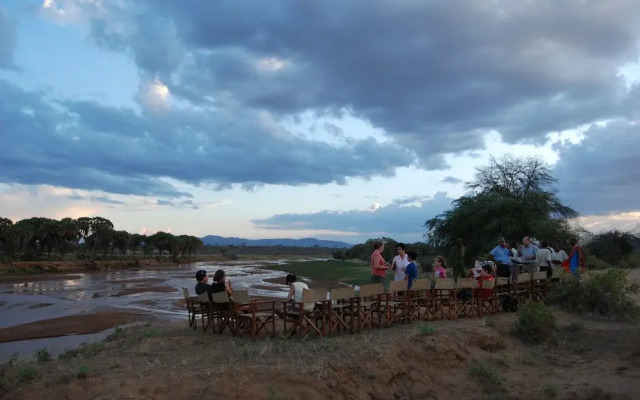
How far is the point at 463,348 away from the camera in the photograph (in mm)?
9539

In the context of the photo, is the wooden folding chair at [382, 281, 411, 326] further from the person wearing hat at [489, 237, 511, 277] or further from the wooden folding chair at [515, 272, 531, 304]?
the wooden folding chair at [515, 272, 531, 304]

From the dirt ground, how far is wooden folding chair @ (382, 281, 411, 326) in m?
0.35

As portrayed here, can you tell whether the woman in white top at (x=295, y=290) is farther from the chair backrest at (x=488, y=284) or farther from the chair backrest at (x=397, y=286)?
the chair backrest at (x=488, y=284)

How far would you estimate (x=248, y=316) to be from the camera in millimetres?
9797

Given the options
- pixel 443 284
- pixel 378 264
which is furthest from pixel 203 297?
pixel 443 284

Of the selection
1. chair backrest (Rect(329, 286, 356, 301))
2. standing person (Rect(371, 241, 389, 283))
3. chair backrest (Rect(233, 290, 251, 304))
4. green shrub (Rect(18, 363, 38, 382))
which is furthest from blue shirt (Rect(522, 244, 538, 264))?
green shrub (Rect(18, 363, 38, 382))

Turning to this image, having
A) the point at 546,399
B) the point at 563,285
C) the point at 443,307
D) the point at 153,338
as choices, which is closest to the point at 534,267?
the point at 563,285

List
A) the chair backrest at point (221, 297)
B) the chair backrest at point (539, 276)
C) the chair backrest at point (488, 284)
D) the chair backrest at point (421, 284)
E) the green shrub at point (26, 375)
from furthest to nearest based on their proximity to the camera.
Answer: the chair backrest at point (539, 276) < the chair backrest at point (488, 284) < the chair backrest at point (421, 284) < the chair backrest at point (221, 297) < the green shrub at point (26, 375)

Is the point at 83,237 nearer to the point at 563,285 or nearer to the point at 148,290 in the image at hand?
the point at 148,290

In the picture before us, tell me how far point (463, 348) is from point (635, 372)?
9.96ft

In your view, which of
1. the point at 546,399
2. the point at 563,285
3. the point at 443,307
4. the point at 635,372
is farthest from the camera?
the point at 563,285

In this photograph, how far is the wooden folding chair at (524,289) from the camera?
1317cm

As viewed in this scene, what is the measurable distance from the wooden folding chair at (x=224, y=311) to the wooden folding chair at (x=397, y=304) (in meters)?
3.35

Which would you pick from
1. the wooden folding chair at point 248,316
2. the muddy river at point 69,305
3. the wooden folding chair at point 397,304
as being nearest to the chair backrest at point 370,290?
the wooden folding chair at point 397,304
